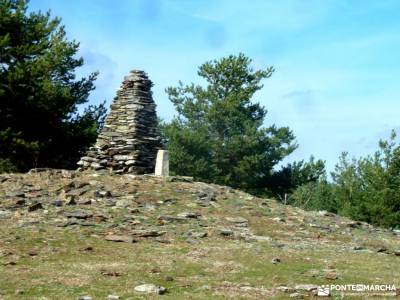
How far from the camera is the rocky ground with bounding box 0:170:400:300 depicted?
14906 mm

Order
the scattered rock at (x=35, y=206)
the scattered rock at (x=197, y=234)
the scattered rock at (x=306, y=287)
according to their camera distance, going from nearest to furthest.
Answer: the scattered rock at (x=306, y=287) → the scattered rock at (x=197, y=234) → the scattered rock at (x=35, y=206)

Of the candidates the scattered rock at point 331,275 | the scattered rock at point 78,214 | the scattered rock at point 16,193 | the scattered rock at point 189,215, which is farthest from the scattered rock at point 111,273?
the scattered rock at point 16,193

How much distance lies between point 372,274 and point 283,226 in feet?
26.6

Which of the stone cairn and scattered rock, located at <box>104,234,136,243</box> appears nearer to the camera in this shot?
scattered rock, located at <box>104,234,136,243</box>

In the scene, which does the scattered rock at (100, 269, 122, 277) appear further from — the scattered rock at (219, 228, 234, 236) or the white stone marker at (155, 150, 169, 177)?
the white stone marker at (155, 150, 169, 177)

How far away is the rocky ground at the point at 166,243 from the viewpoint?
1491cm

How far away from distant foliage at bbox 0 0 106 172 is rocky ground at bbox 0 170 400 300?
11.7 metres

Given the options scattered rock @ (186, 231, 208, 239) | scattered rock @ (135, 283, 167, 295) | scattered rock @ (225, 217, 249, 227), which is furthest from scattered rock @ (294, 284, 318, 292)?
scattered rock @ (225, 217, 249, 227)

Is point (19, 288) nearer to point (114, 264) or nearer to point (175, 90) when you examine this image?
point (114, 264)

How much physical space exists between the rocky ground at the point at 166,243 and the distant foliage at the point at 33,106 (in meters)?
11.7

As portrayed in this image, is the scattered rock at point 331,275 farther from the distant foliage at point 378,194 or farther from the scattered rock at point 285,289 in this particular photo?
the distant foliage at point 378,194

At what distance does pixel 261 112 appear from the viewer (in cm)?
5822

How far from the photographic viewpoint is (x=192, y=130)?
188ft

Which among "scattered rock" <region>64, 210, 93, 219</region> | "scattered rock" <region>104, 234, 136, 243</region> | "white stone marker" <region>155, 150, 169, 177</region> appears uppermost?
"white stone marker" <region>155, 150, 169, 177</region>
